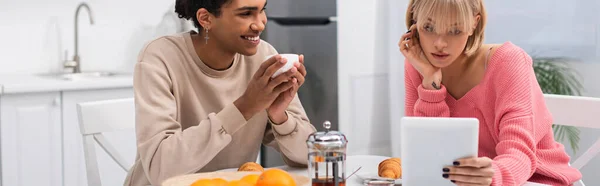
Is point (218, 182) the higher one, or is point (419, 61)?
point (419, 61)

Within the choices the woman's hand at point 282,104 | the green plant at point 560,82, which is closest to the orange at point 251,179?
the woman's hand at point 282,104

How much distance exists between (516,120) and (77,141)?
7.27 feet

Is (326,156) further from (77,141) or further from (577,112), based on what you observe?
(77,141)

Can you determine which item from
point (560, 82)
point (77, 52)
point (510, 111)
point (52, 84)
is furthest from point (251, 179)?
point (77, 52)

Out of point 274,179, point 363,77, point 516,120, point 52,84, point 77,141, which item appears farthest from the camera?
point 363,77

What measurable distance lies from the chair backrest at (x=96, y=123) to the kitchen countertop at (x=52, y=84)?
1177mm

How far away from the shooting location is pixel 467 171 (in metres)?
1.31

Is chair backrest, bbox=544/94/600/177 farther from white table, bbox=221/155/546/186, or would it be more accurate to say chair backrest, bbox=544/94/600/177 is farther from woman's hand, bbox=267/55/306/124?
woman's hand, bbox=267/55/306/124

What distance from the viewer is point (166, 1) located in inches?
161

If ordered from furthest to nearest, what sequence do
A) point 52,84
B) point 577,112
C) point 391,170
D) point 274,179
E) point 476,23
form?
1. point 52,84
2. point 577,112
3. point 476,23
4. point 391,170
5. point 274,179

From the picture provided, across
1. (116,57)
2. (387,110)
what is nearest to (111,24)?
(116,57)

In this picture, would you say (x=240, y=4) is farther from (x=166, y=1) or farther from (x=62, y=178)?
(x=166, y=1)

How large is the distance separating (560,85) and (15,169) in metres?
Result: 2.45

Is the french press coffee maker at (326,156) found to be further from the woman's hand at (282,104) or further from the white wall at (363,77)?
the white wall at (363,77)
